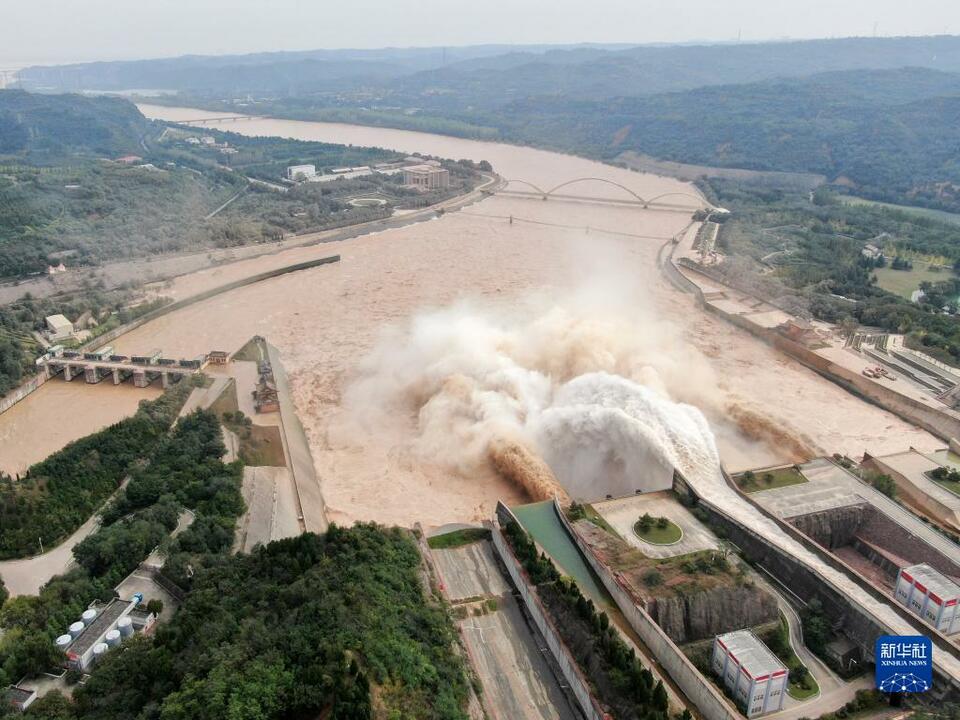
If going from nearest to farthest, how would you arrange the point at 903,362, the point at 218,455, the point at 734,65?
the point at 218,455, the point at 903,362, the point at 734,65

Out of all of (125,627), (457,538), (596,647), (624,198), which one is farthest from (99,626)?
(624,198)

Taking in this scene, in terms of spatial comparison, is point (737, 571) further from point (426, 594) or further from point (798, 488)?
point (426, 594)

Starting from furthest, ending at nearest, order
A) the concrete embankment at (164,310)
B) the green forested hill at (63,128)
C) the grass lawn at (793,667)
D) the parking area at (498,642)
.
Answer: the green forested hill at (63,128) → the concrete embankment at (164,310) → the parking area at (498,642) → the grass lawn at (793,667)

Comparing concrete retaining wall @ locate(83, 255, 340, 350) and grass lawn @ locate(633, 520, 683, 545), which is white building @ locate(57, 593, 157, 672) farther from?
concrete retaining wall @ locate(83, 255, 340, 350)

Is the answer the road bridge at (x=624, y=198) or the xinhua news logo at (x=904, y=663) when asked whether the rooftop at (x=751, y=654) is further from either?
the road bridge at (x=624, y=198)

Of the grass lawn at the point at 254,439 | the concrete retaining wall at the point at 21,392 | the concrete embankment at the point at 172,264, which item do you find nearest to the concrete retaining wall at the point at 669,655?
the grass lawn at the point at 254,439

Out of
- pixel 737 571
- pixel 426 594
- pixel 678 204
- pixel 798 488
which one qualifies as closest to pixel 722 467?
pixel 798 488
